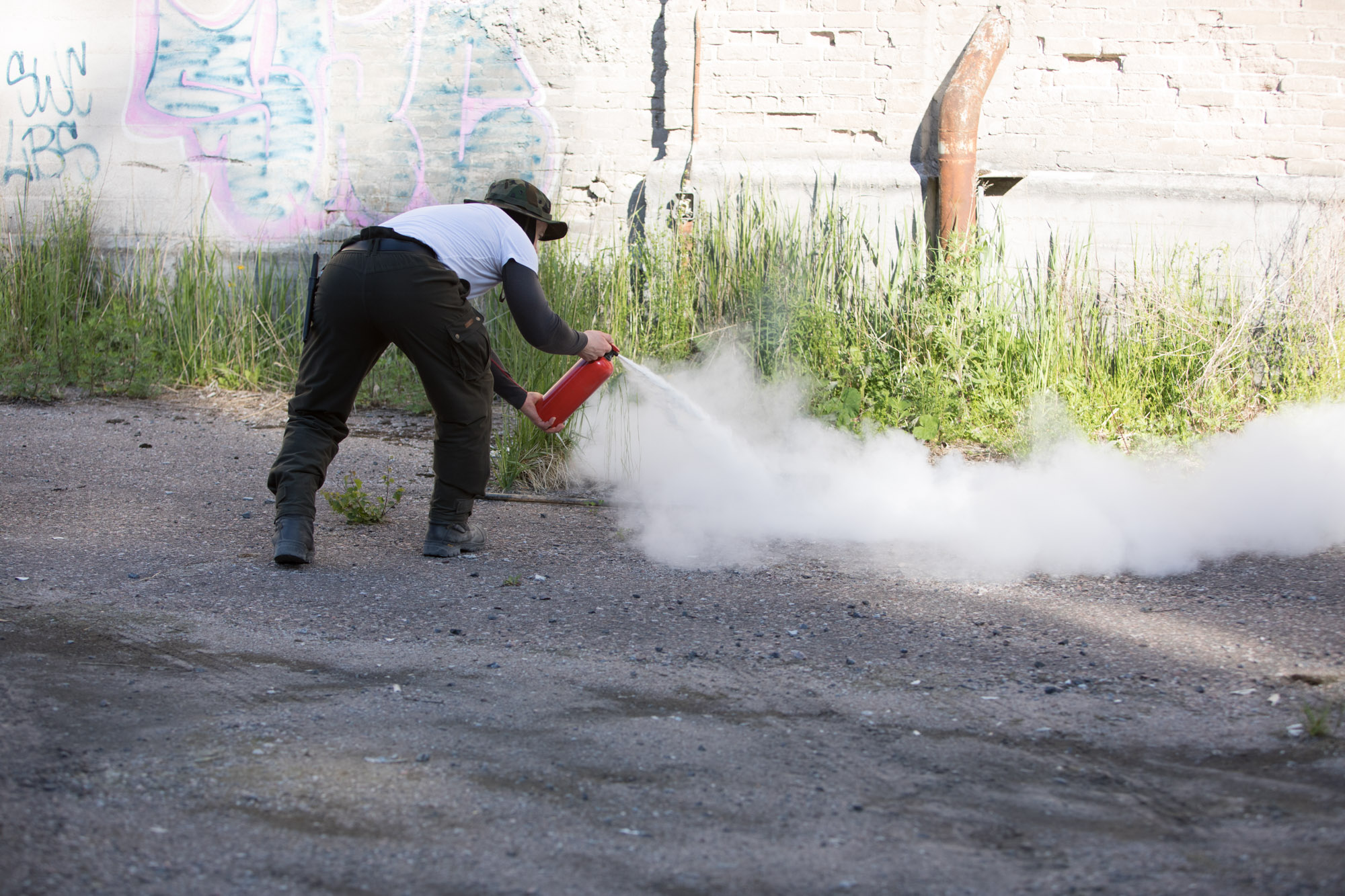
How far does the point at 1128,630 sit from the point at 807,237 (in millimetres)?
3782

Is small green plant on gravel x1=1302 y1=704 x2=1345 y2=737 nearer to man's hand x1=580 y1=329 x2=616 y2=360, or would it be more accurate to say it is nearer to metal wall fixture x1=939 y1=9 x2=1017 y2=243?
man's hand x1=580 y1=329 x2=616 y2=360

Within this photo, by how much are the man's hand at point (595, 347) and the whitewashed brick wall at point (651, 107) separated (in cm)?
283

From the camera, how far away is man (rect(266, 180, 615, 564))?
3.70 m

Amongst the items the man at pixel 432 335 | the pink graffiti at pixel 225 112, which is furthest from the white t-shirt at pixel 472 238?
the pink graffiti at pixel 225 112

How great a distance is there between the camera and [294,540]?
12.4 ft

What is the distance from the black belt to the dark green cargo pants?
0.9 inches

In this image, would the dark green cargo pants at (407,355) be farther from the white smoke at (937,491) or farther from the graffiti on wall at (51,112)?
the graffiti on wall at (51,112)

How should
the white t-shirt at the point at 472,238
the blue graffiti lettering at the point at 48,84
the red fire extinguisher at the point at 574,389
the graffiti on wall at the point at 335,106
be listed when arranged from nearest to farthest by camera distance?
the white t-shirt at the point at 472,238
the red fire extinguisher at the point at 574,389
the graffiti on wall at the point at 335,106
the blue graffiti lettering at the point at 48,84

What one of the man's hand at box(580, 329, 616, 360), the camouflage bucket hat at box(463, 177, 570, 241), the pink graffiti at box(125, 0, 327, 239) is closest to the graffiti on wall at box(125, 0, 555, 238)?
the pink graffiti at box(125, 0, 327, 239)

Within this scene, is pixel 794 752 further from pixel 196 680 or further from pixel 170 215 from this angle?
pixel 170 215

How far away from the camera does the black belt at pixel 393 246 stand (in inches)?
146

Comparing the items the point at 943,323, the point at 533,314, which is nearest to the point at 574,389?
the point at 533,314

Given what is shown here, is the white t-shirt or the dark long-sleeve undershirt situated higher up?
the white t-shirt

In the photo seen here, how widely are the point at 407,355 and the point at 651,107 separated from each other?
3.95m
